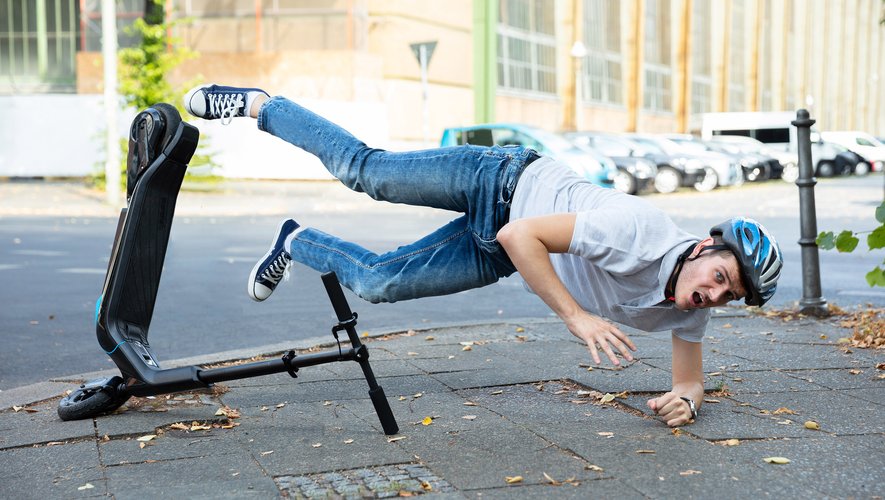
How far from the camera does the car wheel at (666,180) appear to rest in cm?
2736

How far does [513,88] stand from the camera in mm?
41562

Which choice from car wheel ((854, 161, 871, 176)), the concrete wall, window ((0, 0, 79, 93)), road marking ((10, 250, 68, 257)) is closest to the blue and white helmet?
road marking ((10, 250, 68, 257))

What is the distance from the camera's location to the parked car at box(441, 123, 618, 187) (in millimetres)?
22828

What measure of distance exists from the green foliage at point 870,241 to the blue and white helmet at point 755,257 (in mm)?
1897

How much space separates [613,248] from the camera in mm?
3674

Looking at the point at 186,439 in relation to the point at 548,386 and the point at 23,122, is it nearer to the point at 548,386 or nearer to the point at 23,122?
the point at 548,386

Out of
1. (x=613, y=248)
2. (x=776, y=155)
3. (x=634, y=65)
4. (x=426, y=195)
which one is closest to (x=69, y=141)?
(x=776, y=155)

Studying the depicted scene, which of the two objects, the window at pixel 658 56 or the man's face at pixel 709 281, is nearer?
the man's face at pixel 709 281

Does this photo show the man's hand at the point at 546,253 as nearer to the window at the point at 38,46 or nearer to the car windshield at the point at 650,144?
the car windshield at the point at 650,144

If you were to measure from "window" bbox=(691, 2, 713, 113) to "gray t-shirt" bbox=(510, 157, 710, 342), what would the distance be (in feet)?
187

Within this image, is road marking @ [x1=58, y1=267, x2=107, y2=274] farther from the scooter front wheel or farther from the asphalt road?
the scooter front wheel

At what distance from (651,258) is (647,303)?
0.24m

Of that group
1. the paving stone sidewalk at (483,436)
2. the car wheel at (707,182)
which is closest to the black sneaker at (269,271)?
the paving stone sidewalk at (483,436)

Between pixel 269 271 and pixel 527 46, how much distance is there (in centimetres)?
3941
